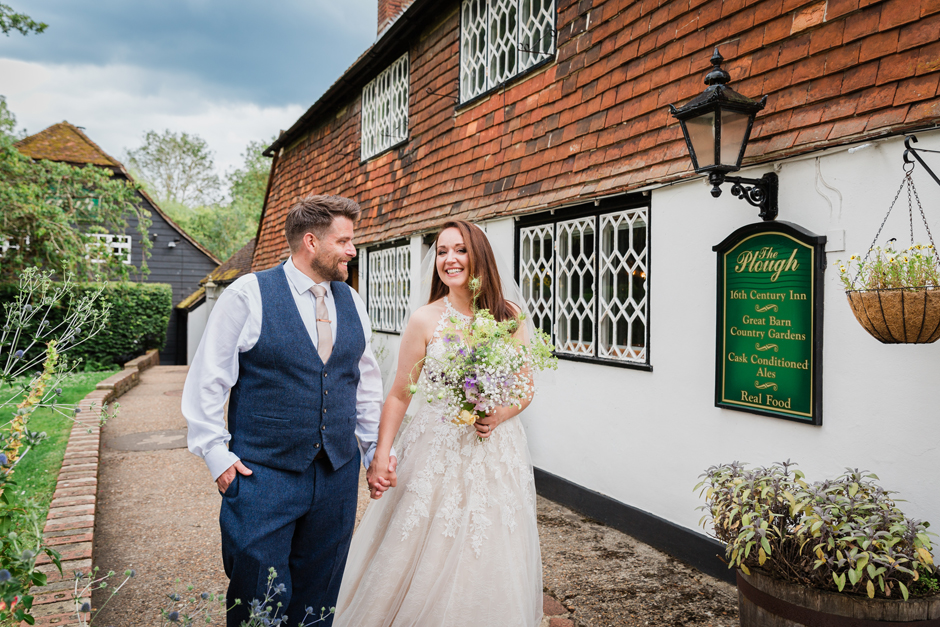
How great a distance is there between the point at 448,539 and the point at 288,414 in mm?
1046

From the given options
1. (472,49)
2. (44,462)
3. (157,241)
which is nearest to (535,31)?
(472,49)

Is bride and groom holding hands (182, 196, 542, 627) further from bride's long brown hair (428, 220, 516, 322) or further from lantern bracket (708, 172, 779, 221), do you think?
lantern bracket (708, 172, 779, 221)

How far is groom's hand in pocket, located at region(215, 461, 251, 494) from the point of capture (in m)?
2.18

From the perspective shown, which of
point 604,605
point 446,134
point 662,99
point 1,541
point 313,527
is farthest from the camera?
point 446,134

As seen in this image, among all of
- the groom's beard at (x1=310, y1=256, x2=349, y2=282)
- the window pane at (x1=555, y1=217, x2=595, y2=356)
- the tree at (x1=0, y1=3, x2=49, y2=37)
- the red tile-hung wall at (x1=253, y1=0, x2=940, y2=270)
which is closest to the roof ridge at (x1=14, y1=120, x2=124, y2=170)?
the tree at (x1=0, y1=3, x2=49, y2=37)

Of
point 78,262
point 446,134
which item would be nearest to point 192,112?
point 78,262

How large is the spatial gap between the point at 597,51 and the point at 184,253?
2253 cm

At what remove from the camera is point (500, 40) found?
6.51m

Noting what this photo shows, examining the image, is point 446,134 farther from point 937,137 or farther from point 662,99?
point 937,137

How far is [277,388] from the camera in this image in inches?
88.4

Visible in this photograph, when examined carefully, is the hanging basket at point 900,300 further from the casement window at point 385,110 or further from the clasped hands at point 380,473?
the casement window at point 385,110

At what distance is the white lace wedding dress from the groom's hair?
2.65ft

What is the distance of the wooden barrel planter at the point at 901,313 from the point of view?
247 cm

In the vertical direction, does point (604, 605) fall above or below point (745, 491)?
below
